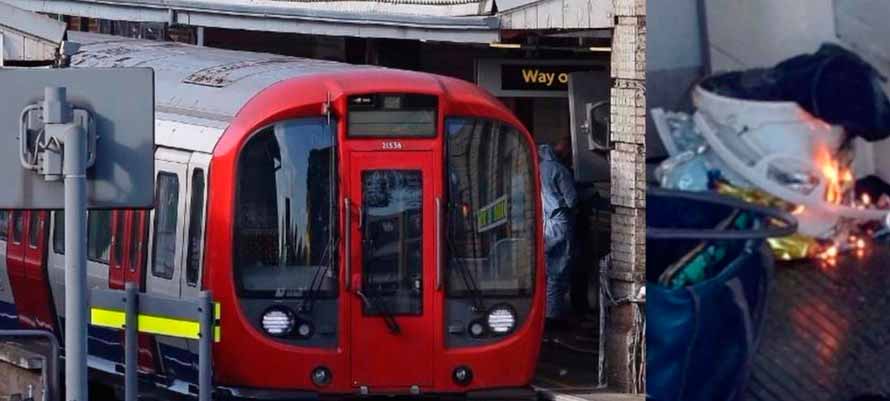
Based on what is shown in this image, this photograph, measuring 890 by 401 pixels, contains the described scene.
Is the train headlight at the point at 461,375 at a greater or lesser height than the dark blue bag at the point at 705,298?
lesser

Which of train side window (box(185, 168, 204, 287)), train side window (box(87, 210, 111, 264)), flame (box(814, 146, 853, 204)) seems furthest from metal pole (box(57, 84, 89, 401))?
train side window (box(87, 210, 111, 264))

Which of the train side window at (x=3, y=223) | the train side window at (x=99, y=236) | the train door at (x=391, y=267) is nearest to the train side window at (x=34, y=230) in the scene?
the train side window at (x=3, y=223)

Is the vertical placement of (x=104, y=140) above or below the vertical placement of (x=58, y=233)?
above

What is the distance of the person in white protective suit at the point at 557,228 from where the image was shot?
625 inches

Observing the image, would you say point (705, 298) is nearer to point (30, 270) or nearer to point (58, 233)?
point (58, 233)

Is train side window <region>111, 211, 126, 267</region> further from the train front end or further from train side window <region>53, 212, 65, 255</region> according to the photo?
the train front end

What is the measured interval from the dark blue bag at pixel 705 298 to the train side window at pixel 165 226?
893 centimetres

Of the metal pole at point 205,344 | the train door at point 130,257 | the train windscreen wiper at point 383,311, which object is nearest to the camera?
the metal pole at point 205,344

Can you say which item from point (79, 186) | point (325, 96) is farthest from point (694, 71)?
point (325, 96)

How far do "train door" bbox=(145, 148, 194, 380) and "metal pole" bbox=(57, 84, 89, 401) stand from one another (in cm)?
563

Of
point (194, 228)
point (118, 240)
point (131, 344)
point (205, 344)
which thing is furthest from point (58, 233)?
point (131, 344)

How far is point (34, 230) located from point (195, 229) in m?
2.69

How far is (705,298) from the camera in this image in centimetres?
374

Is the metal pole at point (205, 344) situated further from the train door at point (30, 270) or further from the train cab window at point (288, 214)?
the train door at point (30, 270)
